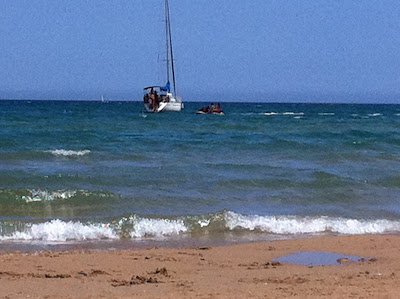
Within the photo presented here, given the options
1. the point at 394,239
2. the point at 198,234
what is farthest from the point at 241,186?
the point at 394,239

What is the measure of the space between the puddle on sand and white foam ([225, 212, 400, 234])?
2.00m

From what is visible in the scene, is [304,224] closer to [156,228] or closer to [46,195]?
[156,228]

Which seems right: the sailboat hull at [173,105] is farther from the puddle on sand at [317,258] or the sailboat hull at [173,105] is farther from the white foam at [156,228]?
the puddle on sand at [317,258]

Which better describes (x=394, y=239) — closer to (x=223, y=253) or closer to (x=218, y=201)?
(x=223, y=253)

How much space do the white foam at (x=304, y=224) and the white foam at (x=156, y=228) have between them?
0.86 meters

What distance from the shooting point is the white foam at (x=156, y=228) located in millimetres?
10797

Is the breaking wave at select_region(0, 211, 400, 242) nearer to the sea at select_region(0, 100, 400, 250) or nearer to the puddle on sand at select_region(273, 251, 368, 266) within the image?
the sea at select_region(0, 100, 400, 250)

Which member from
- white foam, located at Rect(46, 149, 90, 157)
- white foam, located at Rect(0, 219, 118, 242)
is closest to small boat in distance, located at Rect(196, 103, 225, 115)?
white foam, located at Rect(46, 149, 90, 157)

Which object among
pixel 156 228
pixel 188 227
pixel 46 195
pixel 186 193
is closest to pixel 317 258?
pixel 188 227

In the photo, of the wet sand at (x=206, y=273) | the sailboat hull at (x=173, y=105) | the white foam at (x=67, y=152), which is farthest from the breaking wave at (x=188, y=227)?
the sailboat hull at (x=173, y=105)

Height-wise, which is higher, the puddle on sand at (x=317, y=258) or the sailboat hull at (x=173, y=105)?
the sailboat hull at (x=173, y=105)

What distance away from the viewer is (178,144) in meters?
25.4

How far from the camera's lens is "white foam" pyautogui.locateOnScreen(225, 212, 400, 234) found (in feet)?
37.2

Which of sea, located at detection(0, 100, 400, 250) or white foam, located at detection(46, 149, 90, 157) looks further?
white foam, located at detection(46, 149, 90, 157)
